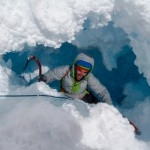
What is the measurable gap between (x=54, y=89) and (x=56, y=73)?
38 cm

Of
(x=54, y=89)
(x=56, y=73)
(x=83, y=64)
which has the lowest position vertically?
(x=54, y=89)

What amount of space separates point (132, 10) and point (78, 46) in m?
1.66

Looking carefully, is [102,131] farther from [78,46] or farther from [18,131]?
[78,46]

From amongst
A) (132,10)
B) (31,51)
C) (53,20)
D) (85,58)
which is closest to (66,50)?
(31,51)

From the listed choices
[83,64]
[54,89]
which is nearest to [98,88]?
[83,64]

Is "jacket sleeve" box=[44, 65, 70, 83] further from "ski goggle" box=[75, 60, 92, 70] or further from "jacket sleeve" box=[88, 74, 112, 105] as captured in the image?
"jacket sleeve" box=[88, 74, 112, 105]

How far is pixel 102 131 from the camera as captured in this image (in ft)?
12.3

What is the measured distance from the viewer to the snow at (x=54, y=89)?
3627 mm

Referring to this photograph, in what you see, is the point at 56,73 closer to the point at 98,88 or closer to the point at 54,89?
the point at 54,89

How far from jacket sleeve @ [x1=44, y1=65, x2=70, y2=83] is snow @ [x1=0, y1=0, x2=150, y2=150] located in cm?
37

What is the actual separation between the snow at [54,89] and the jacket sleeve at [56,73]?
37cm

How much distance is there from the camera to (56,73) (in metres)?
4.93

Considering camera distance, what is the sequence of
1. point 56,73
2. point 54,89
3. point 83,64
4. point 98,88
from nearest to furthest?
point 54,89, point 83,64, point 56,73, point 98,88

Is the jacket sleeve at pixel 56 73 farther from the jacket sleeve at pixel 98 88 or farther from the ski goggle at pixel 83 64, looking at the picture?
the jacket sleeve at pixel 98 88
